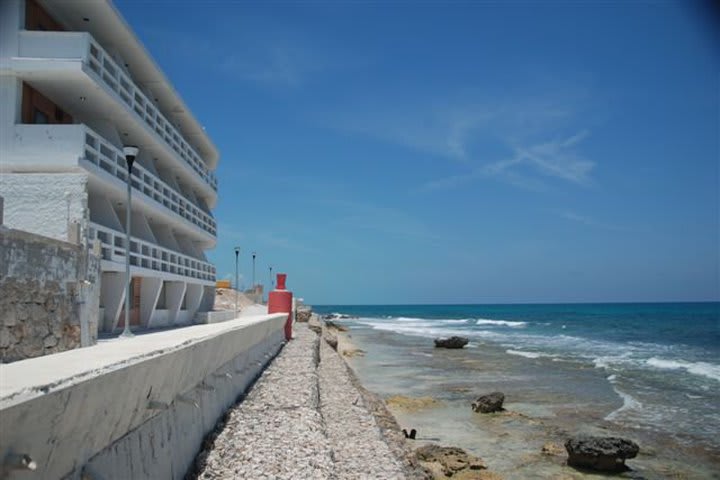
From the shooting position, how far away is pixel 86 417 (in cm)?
327

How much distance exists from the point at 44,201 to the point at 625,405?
17.7 meters

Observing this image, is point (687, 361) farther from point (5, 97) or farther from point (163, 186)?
point (5, 97)

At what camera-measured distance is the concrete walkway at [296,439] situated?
6062mm

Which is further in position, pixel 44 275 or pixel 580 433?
pixel 580 433

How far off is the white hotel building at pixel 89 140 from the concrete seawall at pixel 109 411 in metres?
7.80

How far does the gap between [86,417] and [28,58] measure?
44.6 ft

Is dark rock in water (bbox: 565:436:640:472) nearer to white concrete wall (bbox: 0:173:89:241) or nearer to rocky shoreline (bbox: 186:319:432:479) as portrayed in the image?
rocky shoreline (bbox: 186:319:432:479)

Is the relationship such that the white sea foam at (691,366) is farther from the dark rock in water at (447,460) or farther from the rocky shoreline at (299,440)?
the rocky shoreline at (299,440)

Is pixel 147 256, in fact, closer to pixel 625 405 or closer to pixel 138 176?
pixel 138 176

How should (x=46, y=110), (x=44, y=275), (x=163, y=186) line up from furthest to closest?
(x=163, y=186) < (x=46, y=110) < (x=44, y=275)

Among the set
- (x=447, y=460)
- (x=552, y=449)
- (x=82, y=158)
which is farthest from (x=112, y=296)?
(x=552, y=449)

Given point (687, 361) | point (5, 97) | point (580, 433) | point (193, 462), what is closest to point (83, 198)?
point (5, 97)

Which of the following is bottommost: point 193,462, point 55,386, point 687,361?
point 687,361

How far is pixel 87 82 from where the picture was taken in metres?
15.1
